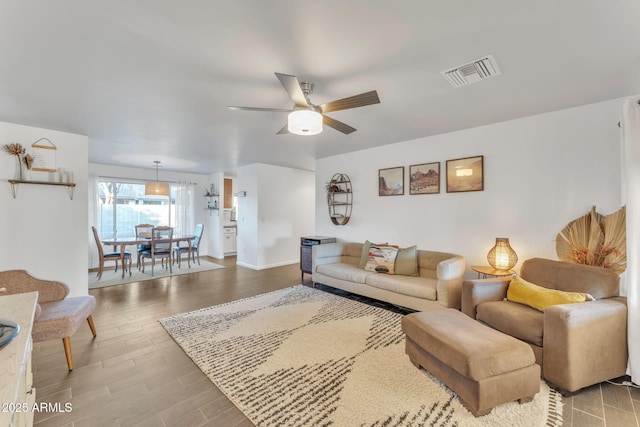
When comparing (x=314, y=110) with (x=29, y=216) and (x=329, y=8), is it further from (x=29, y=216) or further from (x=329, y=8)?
(x=29, y=216)

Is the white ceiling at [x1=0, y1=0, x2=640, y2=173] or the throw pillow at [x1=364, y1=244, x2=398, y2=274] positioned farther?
the throw pillow at [x1=364, y1=244, x2=398, y2=274]

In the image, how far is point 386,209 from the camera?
457 centimetres

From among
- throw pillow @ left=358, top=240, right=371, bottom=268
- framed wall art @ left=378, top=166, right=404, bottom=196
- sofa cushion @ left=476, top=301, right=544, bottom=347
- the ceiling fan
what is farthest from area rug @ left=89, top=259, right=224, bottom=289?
sofa cushion @ left=476, top=301, right=544, bottom=347

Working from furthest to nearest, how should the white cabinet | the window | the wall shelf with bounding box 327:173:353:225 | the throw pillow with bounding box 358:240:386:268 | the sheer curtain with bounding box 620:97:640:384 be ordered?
1. the white cabinet
2. the window
3. the wall shelf with bounding box 327:173:353:225
4. the throw pillow with bounding box 358:240:386:268
5. the sheer curtain with bounding box 620:97:640:384

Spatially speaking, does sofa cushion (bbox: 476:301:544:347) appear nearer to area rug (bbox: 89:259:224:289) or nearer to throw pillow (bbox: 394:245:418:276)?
throw pillow (bbox: 394:245:418:276)

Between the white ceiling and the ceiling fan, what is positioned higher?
the white ceiling

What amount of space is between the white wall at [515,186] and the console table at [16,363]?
158 inches

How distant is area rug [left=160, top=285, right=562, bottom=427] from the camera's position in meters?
1.73

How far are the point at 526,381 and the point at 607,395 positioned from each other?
0.75 meters

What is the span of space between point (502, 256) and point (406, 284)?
1102 mm

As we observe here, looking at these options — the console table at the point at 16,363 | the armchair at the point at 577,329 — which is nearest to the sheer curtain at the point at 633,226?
the armchair at the point at 577,329

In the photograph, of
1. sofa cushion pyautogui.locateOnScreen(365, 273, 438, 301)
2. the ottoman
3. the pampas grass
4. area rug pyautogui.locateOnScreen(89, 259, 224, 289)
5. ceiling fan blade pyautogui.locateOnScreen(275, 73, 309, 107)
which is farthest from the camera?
area rug pyautogui.locateOnScreen(89, 259, 224, 289)

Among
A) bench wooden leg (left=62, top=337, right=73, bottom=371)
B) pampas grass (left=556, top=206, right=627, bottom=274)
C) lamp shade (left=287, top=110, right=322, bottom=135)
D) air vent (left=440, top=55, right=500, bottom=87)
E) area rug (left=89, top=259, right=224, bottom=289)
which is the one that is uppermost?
air vent (left=440, top=55, right=500, bottom=87)

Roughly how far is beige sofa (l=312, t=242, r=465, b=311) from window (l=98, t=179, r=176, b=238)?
4924 millimetres
